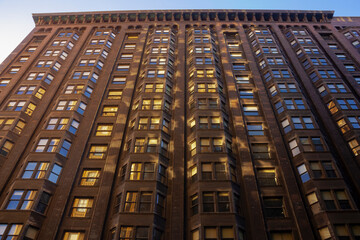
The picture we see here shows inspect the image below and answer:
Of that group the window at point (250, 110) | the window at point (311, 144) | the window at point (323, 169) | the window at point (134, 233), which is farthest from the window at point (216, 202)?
the window at point (250, 110)

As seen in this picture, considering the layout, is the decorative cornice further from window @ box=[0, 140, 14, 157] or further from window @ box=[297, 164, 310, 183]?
window @ box=[297, 164, 310, 183]

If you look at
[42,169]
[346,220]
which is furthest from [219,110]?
[42,169]

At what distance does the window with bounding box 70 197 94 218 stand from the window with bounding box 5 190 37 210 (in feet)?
11.4

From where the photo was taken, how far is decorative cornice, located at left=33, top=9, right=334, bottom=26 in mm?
55625

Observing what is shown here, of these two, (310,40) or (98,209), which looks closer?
(98,209)

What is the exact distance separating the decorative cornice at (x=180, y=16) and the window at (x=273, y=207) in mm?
40869

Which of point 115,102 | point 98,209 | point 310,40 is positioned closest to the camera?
point 98,209

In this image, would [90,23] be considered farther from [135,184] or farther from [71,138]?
[135,184]

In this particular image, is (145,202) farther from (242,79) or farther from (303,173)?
(242,79)

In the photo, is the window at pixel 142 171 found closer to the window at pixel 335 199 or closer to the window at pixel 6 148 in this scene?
the window at pixel 6 148

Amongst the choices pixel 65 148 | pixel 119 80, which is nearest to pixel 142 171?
pixel 65 148

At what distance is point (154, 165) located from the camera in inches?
1054

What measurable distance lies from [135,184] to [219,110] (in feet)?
43.4

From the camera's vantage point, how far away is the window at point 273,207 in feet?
78.8
